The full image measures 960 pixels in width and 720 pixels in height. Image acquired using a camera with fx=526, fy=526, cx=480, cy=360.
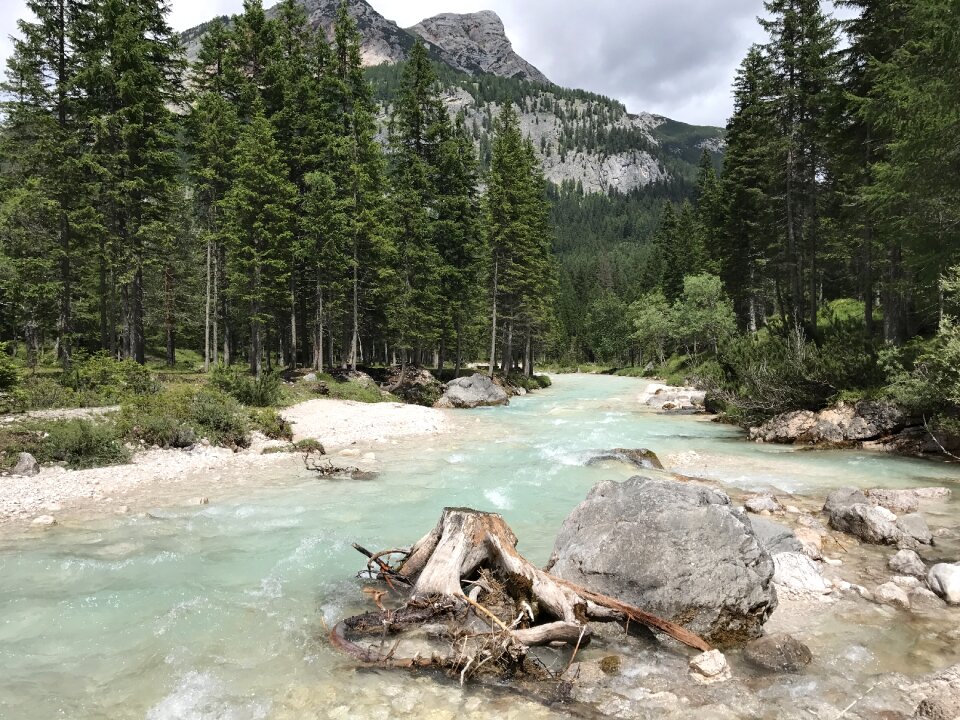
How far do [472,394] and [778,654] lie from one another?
26.7 metres

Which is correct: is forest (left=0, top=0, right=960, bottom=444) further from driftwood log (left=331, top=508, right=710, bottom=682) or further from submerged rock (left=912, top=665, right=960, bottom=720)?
driftwood log (left=331, top=508, right=710, bottom=682)

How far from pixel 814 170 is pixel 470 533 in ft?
101

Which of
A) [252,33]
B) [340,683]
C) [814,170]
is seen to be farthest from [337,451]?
[252,33]

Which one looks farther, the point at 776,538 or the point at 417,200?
the point at 417,200

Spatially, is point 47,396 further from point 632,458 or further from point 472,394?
point 472,394

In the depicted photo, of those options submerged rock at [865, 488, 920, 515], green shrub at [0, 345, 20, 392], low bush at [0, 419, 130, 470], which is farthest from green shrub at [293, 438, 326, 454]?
submerged rock at [865, 488, 920, 515]

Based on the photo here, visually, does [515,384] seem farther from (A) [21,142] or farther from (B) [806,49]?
(A) [21,142]

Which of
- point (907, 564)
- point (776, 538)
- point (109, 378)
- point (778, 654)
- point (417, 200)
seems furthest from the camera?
point (417, 200)

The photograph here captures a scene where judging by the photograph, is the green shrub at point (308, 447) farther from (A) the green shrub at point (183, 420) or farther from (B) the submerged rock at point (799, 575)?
(B) the submerged rock at point (799, 575)

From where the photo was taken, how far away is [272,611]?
609 centimetres

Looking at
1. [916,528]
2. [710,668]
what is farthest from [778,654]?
[916,528]

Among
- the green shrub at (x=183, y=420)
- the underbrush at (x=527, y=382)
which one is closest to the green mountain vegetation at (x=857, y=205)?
the underbrush at (x=527, y=382)

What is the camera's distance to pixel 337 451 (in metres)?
15.7

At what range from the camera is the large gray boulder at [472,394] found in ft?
101
